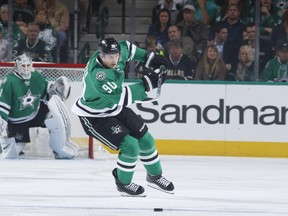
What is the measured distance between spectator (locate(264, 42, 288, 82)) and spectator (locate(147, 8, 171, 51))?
3.88ft

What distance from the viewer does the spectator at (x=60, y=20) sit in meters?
11.5

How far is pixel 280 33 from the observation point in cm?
1123

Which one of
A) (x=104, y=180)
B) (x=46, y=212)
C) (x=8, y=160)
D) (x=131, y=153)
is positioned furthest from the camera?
(x=8, y=160)

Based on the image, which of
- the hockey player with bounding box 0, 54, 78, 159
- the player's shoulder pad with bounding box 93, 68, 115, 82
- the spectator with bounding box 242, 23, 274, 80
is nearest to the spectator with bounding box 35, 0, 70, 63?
the hockey player with bounding box 0, 54, 78, 159

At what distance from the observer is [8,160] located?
390 inches

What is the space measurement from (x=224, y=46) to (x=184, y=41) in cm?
44

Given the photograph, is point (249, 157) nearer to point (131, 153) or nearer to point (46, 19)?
point (46, 19)

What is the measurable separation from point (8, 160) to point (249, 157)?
2.48 m

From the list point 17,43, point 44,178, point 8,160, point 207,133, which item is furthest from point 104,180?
point 17,43

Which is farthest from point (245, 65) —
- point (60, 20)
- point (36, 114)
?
point (36, 114)

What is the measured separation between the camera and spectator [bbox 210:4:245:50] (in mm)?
11250

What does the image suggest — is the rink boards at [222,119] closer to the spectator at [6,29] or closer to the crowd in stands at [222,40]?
the crowd in stands at [222,40]

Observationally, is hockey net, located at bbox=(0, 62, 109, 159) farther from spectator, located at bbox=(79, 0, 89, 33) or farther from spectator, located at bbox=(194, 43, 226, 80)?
spectator, located at bbox=(79, 0, 89, 33)

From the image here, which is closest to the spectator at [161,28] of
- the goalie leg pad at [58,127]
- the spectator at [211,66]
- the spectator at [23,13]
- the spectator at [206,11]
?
the spectator at [206,11]
